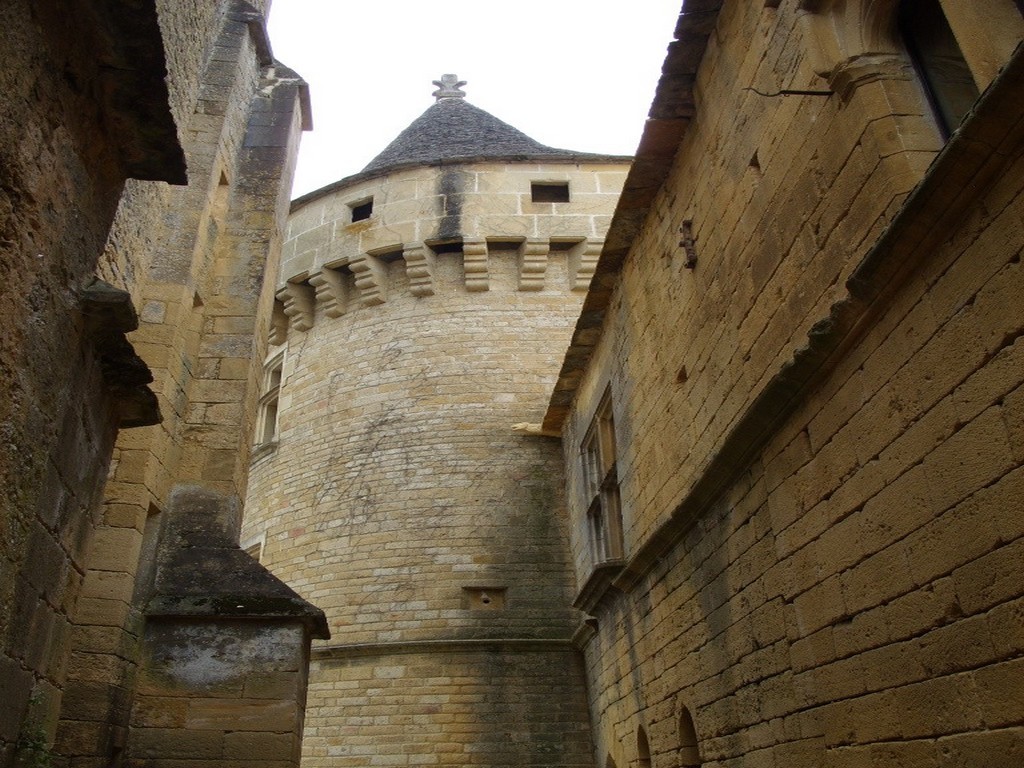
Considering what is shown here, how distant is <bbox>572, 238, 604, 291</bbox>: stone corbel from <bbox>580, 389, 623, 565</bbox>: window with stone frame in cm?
331

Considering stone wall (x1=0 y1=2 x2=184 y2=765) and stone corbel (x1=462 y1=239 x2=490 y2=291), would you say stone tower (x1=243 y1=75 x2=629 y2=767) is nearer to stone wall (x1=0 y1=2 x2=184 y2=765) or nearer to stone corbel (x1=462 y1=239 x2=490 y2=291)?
stone corbel (x1=462 y1=239 x2=490 y2=291)

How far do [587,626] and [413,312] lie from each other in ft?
16.5

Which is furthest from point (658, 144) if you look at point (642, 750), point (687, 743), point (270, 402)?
point (270, 402)

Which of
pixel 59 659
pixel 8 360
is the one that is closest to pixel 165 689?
pixel 59 659

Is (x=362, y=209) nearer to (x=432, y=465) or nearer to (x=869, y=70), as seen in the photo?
(x=432, y=465)

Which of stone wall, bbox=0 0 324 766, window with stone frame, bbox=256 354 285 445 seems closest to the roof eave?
stone wall, bbox=0 0 324 766

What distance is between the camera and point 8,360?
2367 mm

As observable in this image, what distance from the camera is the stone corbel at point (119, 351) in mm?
2832

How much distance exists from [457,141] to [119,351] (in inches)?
458

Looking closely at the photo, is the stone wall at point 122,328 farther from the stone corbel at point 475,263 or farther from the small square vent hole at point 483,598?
the small square vent hole at point 483,598

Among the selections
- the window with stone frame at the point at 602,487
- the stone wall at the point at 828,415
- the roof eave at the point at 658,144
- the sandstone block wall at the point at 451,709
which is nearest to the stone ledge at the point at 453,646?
the sandstone block wall at the point at 451,709

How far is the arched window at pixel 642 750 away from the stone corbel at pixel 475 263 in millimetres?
6615

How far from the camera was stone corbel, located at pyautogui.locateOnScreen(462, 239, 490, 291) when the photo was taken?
11.8 meters

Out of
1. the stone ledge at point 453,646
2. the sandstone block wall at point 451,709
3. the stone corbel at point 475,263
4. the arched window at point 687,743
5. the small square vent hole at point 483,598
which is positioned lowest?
the arched window at point 687,743
